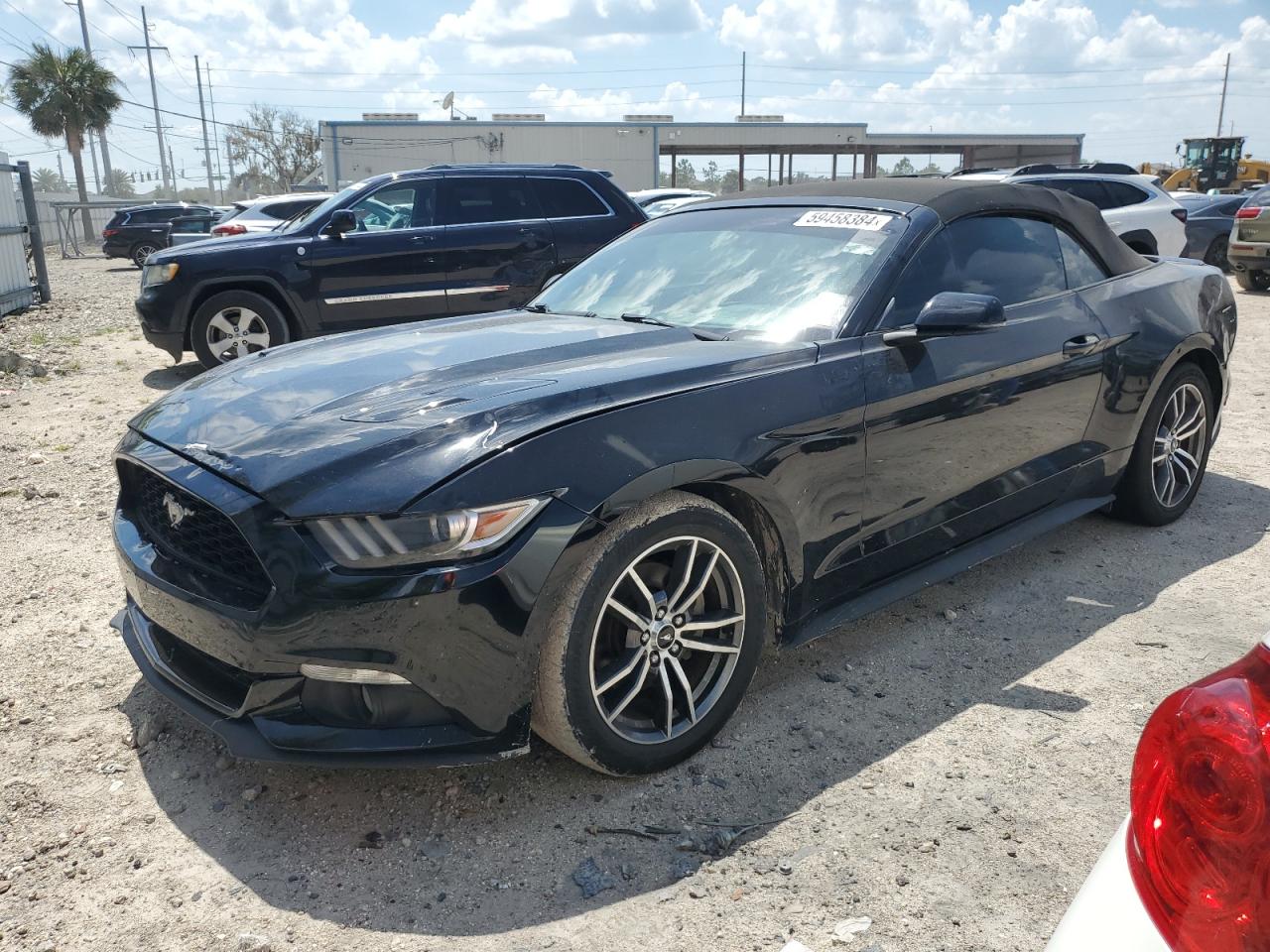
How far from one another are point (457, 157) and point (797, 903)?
146ft

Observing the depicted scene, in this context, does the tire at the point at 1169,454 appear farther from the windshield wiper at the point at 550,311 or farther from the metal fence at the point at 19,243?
the metal fence at the point at 19,243

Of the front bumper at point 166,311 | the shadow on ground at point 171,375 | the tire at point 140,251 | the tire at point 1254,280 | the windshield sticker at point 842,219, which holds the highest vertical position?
the windshield sticker at point 842,219

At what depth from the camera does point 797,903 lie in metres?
2.34

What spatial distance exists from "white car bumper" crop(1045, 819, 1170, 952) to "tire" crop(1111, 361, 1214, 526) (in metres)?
3.66

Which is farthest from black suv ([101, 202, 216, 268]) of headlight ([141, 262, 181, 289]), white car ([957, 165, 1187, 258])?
white car ([957, 165, 1187, 258])

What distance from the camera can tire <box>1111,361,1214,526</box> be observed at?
14.9 ft

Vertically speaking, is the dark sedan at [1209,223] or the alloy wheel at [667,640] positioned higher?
the dark sedan at [1209,223]

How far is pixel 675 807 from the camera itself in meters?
2.71

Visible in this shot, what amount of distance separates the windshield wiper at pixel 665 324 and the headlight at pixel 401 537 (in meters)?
1.24

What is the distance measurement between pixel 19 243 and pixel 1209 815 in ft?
52.8

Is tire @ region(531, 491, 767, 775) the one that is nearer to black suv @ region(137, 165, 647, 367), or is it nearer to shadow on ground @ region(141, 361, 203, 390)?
black suv @ region(137, 165, 647, 367)

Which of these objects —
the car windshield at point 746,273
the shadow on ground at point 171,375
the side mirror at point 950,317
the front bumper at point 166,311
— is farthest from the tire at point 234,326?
the side mirror at point 950,317

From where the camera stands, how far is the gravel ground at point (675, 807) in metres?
2.30

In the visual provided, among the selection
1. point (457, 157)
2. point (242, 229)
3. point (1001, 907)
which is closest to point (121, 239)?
point (242, 229)
